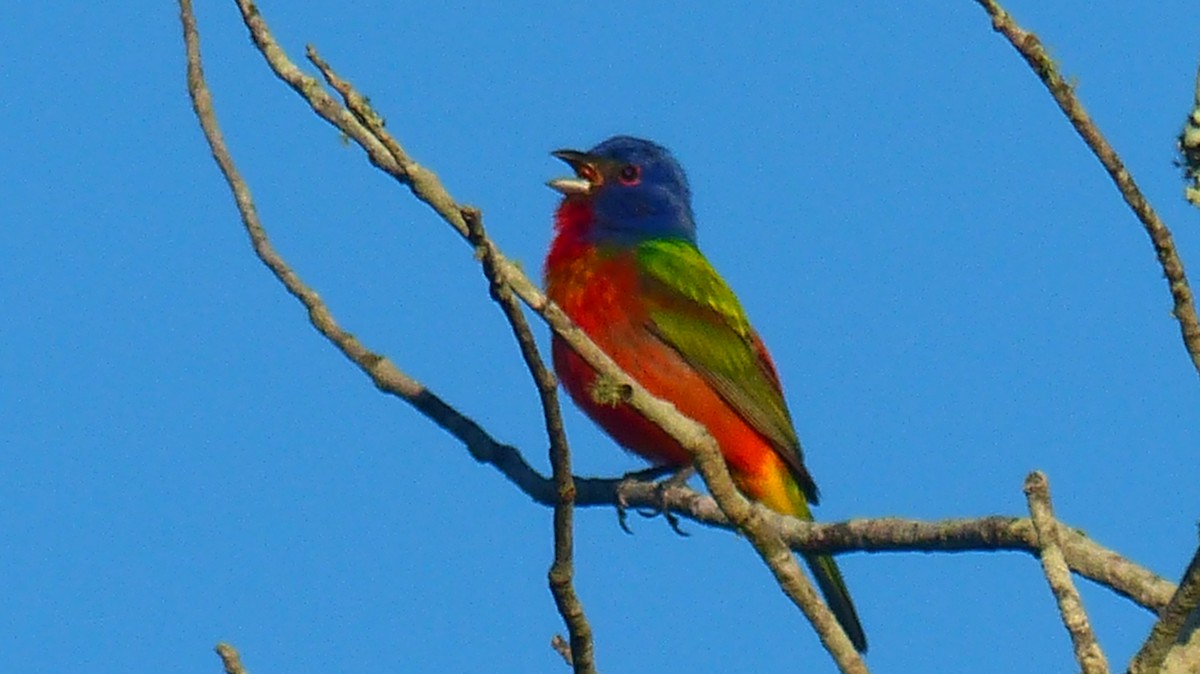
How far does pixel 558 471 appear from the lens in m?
4.07

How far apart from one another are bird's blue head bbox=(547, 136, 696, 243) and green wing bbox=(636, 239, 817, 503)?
17 centimetres

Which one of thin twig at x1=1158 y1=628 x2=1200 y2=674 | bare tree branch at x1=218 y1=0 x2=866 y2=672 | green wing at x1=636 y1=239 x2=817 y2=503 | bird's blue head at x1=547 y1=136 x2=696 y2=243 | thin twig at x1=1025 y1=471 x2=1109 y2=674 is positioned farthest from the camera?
bird's blue head at x1=547 y1=136 x2=696 y2=243

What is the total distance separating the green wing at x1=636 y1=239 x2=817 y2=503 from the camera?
8023 millimetres

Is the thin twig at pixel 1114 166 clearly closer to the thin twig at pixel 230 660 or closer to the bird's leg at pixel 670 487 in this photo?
the thin twig at pixel 230 660

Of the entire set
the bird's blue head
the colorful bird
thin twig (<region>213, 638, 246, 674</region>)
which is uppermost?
the bird's blue head

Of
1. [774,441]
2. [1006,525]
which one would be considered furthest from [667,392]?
[1006,525]

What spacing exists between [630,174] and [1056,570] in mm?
5724

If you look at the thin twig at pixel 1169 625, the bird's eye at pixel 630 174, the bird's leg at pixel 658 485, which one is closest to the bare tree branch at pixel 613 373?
the thin twig at pixel 1169 625

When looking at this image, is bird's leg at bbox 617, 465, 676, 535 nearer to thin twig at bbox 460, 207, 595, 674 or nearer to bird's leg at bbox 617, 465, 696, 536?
bird's leg at bbox 617, 465, 696, 536

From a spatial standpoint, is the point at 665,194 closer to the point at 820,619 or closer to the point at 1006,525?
the point at 1006,525

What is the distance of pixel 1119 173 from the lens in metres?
3.54

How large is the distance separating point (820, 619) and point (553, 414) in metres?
0.76

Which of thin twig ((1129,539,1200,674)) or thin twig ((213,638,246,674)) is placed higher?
thin twig ((213,638,246,674))

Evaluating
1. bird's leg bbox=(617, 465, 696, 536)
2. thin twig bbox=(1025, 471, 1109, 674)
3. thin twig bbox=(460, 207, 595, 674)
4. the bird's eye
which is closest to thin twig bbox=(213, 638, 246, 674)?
thin twig bbox=(460, 207, 595, 674)
